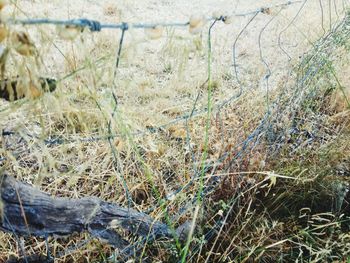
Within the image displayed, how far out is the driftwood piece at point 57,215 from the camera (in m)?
1.14

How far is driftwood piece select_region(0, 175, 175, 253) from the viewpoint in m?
1.14

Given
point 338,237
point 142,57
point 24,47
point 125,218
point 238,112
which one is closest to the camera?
point 24,47

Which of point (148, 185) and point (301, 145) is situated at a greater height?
point (301, 145)

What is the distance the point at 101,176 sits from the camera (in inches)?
75.1

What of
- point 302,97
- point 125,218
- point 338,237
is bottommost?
point 338,237

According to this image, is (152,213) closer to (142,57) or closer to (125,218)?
(125,218)

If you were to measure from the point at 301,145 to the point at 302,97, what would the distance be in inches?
20.6

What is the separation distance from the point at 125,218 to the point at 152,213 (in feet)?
1.05

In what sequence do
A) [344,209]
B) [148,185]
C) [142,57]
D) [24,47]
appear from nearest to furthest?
[24,47] < [344,209] < [148,185] < [142,57]

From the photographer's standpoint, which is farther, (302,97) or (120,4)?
(120,4)

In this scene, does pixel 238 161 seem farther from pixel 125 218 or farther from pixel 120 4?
pixel 120 4

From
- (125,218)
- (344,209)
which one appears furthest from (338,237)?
(125,218)

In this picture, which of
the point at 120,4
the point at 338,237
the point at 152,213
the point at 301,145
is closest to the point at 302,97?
the point at 301,145

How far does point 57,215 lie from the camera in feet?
3.97
